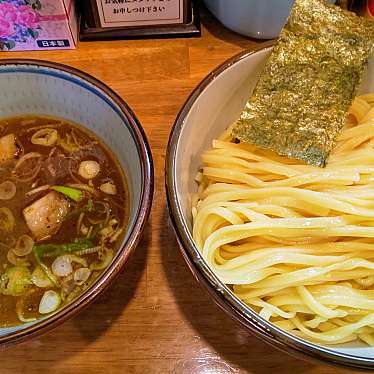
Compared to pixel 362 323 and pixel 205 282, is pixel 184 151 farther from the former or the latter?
pixel 362 323

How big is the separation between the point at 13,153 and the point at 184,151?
1.71 feet

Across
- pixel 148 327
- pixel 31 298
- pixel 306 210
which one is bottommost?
pixel 148 327

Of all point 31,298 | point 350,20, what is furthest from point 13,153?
point 350,20

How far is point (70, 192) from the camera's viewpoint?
1427 mm

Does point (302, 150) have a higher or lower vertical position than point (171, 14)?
lower

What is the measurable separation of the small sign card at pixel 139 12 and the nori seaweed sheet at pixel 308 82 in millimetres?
A: 570

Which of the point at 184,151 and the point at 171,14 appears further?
the point at 171,14

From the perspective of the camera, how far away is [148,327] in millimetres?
1364

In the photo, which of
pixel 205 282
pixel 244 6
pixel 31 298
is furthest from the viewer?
pixel 244 6

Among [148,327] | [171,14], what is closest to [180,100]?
[171,14]

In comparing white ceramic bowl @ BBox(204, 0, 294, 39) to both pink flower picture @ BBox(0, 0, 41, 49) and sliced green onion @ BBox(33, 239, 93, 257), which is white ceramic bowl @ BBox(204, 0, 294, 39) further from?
sliced green onion @ BBox(33, 239, 93, 257)

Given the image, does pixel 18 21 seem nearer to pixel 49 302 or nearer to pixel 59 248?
pixel 59 248

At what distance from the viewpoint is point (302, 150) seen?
135 centimetres

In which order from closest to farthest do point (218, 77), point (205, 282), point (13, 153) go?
point (205, 282) < point (218, 77) < point (13, 153)
